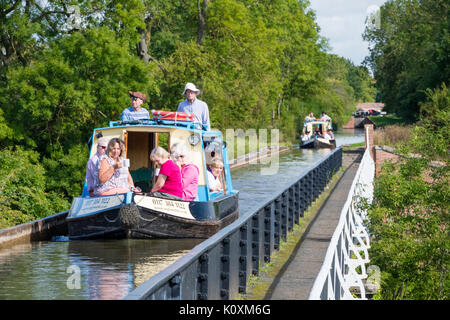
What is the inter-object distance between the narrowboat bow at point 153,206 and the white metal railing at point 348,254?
2.86 meters

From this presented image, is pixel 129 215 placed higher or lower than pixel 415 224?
higher

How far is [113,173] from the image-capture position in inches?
532

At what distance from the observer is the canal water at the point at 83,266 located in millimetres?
9141

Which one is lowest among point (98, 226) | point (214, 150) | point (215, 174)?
point (98, 226)

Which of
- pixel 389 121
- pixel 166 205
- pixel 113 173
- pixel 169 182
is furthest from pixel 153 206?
pixel 389 121

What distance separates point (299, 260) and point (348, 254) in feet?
6.23

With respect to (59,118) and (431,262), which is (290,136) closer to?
Answer: (59,118)

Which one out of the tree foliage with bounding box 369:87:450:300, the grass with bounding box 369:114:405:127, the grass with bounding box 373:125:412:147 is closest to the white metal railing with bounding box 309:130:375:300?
the tree foliage with bounding box 369:87:450:300

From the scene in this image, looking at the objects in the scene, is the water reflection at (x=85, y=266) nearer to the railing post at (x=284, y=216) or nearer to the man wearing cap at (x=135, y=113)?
the railing post at (x=284, y=216)

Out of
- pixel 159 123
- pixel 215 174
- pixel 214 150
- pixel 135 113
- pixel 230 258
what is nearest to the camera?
pixel 230 258

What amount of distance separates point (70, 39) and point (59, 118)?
331 cm

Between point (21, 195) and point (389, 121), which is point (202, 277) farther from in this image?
point (389, 121)

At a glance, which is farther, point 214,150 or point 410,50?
point 410,50

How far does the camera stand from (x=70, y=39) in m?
29.9
